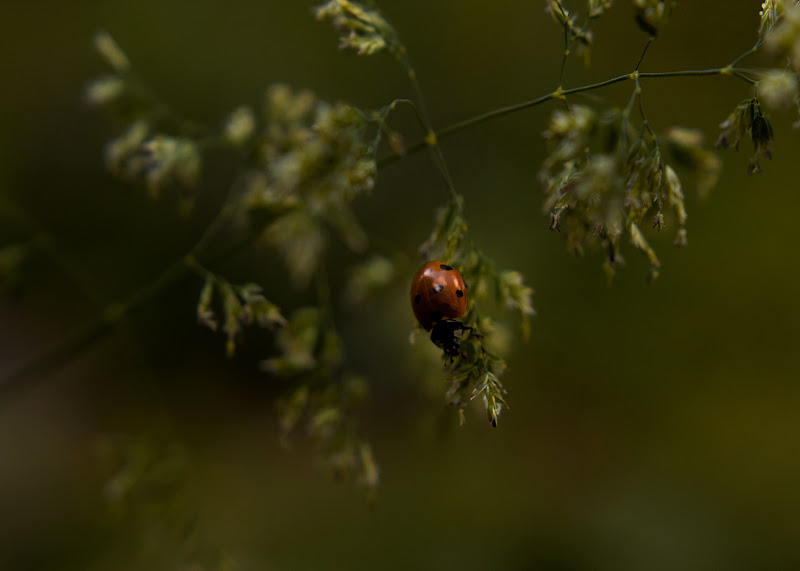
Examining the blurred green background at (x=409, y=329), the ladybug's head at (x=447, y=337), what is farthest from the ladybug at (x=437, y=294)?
the blurred green background at (x=409, y=329)

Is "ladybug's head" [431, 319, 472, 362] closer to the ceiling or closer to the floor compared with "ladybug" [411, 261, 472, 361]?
closer to the floor

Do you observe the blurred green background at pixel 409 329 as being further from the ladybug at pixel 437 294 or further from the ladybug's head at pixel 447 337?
the ladybug at pixel 437 294

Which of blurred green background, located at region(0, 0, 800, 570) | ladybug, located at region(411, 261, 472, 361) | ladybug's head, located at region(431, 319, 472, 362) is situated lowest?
blurred green background, located at region(0, 0, 800, 570)

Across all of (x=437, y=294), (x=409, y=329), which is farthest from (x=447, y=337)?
(x=409, y=329)

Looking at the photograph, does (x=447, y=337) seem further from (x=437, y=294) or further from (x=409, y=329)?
(x=409, y=329)

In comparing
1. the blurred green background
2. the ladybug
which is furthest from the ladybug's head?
the blurred green background

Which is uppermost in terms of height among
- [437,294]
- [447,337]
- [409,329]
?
[437,294]

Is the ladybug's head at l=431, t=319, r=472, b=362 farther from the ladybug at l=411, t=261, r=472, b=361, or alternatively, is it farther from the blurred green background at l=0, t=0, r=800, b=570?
the blurred green background at l=0, t=0, r=800, b=570

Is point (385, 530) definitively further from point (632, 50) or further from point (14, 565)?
point (632, 50)

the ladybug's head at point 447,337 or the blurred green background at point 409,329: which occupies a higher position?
the ladybug's head at point 447,337
